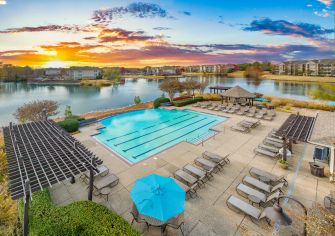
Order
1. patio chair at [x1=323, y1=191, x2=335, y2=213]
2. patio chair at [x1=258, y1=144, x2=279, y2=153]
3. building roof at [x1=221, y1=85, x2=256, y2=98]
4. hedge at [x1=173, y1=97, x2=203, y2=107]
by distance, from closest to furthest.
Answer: patio chair at [x1=323, y1=191, x2=335, y2=213] < patio chair at [x1=258, y1=144, x2=279, y2=153] < building roof at [x1=221, y1=85, x2=256, y2=98] < hedge at [x1=173, y1=97, x2=203, y2=107]

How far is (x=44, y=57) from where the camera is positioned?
50.2 meters

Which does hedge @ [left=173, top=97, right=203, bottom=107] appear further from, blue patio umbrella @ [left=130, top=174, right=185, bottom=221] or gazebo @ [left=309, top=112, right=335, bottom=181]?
blue patio umbrella @ [left=130, top=174, right=185, bottom=221]

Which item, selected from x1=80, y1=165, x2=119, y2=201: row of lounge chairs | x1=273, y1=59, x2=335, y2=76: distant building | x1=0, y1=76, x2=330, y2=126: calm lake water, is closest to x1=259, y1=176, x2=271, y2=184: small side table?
x1=80, y1=165, x2=119, y2=201: row of lounge chairs

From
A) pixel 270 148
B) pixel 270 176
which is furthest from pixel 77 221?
pixel 270 148

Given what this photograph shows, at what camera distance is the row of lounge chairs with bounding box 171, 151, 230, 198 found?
27.0 ft

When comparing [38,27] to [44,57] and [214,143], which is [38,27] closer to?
[214,143]

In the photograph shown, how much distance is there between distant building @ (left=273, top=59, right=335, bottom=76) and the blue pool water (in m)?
109

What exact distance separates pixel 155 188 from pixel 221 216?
3.12 meters

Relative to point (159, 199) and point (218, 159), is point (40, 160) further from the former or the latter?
point (218, 159)

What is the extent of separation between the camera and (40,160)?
7.71 m

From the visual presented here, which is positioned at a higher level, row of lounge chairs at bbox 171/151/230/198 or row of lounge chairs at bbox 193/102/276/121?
row of lounge chairs at bbox 193/102/276/121

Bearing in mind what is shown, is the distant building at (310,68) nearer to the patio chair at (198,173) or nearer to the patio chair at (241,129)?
the patio chair at (241,129)

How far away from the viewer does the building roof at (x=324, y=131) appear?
8915 mm

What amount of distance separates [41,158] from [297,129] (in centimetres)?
1441
